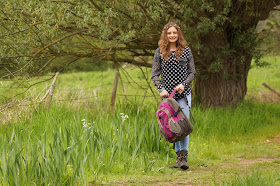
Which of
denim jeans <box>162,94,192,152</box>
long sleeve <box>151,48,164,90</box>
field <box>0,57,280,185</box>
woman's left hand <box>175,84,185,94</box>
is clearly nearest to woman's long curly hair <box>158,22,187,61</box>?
long sleeve <box>151,48,164,90</box>

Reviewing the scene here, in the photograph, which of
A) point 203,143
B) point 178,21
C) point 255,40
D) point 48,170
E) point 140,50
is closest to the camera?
point 48,170

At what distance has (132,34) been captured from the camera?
7.69 metres

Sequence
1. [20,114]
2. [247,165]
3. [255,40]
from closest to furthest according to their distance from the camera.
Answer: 1. [247,165]
2. [20,114]
3. [255,40]

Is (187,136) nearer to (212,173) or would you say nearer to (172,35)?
(212,173)

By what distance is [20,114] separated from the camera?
8.05m

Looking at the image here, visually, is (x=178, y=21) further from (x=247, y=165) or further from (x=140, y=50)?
(x=247, y=165)

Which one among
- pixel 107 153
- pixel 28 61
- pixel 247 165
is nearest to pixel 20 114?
pixel 28 61

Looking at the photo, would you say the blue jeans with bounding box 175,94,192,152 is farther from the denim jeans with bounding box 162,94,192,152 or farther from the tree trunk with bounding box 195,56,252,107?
the tree trunk with bounding box 195,56,252,107

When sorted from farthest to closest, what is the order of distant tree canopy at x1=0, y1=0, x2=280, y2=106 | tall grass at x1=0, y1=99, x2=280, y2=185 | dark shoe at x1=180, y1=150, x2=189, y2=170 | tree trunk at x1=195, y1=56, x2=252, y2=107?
1. tree trunk at x1=195, y1=56, x2=252, y2=107
2. distant tree canopy at x1=0, y1=0, x2=280, y2=106
3. dark shoe at x1=180, y1=150, x2=189, y2=170
4. tall grass at x1=0, y1=99, x2=280, y2=185

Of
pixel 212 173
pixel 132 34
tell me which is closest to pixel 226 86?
pixel 132 34

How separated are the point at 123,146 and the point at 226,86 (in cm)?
456

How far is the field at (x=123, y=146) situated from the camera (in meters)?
4.58

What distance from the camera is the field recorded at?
4578 millimetres

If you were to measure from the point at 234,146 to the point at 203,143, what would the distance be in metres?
0.54
